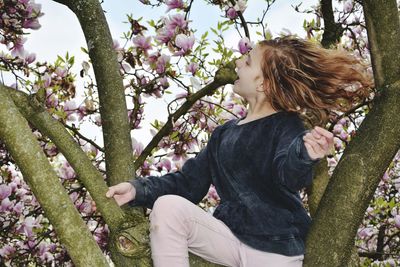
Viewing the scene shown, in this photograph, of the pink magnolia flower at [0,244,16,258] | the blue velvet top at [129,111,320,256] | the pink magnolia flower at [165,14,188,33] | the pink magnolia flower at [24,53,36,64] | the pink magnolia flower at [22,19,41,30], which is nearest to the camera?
the blue velvet top at [129,111,320,256]

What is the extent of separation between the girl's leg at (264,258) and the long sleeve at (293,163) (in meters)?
0.27

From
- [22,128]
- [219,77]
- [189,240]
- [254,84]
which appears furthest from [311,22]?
[22,128]

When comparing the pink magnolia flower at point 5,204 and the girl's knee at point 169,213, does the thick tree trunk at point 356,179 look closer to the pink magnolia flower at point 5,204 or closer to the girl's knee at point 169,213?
the girl's knee at point 169,213

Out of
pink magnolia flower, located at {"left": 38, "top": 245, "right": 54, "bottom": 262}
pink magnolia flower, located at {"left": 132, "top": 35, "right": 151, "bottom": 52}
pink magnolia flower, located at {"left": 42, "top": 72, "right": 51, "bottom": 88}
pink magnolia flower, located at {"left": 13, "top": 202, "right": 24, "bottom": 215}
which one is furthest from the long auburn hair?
pink magnolia flower, located at {"left": 38, "top": 245, "right": 54, "bottom": 262}

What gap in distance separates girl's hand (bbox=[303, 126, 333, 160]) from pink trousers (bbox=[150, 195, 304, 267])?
1.45 feet

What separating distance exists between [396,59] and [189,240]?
3.51ft

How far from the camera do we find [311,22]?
4.01 m

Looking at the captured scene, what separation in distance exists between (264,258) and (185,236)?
0.33m

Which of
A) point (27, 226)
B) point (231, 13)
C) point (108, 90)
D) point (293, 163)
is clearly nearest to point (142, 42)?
point (231, 13)

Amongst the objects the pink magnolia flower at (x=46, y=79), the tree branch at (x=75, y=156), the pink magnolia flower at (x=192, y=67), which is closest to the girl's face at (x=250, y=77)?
the tree branch at (x=75, y=156)

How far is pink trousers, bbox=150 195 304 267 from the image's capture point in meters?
1.91

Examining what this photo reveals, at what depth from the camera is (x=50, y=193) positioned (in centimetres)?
172

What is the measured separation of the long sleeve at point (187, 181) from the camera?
94.0 inches

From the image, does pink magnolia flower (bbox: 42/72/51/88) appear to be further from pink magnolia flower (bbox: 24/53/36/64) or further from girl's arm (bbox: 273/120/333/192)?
girl's arm (bbox: 273/120/333/192)
